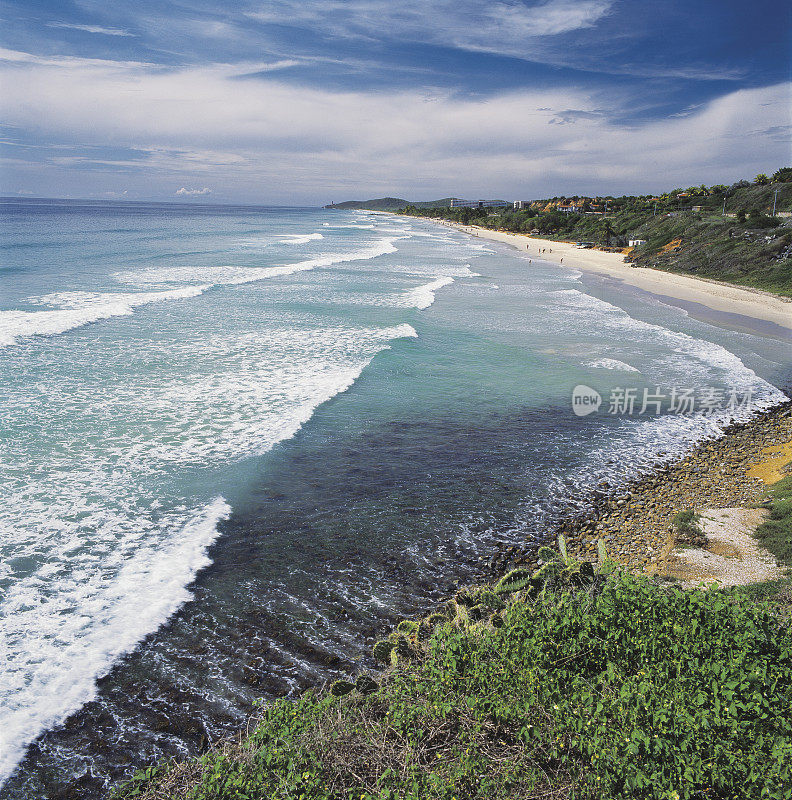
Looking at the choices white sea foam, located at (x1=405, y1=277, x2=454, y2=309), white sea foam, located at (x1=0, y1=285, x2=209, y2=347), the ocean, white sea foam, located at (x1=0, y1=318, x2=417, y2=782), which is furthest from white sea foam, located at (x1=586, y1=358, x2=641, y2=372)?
white sea foam, located at (x1=0, y1=285, x2=209, y2=347)

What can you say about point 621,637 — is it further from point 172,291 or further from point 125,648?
point 172,291

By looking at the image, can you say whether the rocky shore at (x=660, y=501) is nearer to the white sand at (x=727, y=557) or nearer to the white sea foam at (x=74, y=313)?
the white sand at (x=727, y=557)

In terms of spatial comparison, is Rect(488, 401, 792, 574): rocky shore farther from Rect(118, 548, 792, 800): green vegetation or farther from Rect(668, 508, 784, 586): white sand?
Rect(118, 548, 792, 800): green vegetation

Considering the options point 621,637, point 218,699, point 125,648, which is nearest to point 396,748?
point 621,637

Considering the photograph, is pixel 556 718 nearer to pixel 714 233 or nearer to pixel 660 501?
pixel 660 501

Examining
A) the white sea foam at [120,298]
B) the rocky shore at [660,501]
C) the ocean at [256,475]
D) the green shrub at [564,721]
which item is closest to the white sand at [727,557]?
the rocky shore at [660,501]

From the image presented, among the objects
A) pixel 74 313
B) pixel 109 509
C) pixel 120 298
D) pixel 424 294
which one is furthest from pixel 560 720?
pixel 424 294
